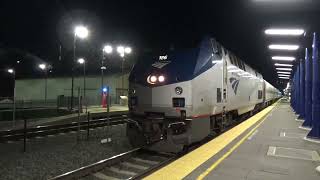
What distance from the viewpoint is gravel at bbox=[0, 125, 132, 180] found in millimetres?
8178

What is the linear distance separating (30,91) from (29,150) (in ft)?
173

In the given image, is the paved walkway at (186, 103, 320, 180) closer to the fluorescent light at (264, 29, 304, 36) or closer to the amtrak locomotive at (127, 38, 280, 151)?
the amtrak locomotive at (127, 38, 280, 151)

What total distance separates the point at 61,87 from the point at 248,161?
51.7 m

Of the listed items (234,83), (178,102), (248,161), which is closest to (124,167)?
(178,102)

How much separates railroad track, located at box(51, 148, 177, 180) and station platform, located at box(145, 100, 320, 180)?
1010 mm

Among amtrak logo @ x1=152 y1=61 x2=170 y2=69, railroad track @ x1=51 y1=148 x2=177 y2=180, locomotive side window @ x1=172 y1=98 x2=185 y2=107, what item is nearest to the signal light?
amtrak logo @ x1=152 y1=61 x2=170 y2=69

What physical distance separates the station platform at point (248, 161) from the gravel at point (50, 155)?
3169 mm

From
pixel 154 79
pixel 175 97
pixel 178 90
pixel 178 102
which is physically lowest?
pixel 178 102

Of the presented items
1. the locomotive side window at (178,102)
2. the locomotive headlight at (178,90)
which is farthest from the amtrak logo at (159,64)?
the locomotive side window at (178,102)

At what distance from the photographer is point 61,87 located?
5594cm

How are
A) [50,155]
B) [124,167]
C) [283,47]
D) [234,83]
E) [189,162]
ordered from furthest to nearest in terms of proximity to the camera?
[283,47] → [234,83] → [50,155] → [124,167] → [189,162]

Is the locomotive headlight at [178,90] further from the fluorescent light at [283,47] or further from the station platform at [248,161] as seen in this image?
the fluorescent light at [283,47]

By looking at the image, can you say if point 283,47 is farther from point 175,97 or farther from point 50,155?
point 50,155

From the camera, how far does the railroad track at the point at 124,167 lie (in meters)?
7.57
